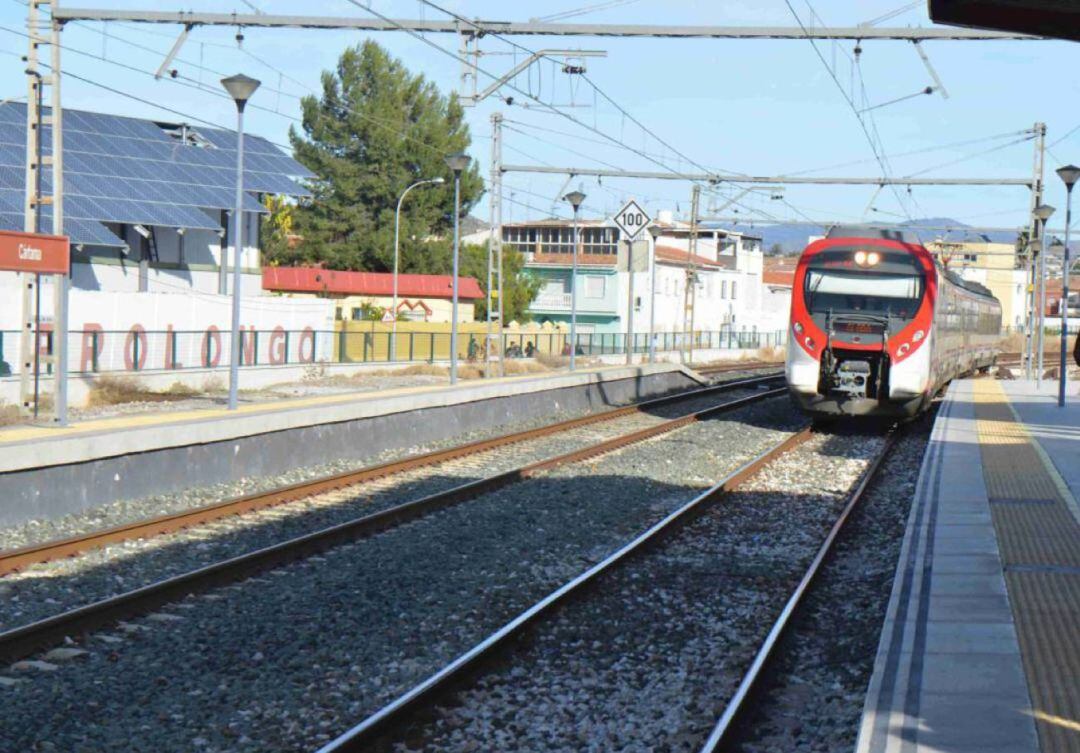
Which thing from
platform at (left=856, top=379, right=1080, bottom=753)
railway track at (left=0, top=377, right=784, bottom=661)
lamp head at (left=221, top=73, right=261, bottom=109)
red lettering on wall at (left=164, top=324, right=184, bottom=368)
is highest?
lamp head at (left=221, top=73, right=261, bottom=109)

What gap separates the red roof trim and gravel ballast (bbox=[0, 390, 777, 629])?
42570 millimetres

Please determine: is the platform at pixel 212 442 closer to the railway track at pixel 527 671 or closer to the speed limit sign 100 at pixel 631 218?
the railway track at pixel 527 671

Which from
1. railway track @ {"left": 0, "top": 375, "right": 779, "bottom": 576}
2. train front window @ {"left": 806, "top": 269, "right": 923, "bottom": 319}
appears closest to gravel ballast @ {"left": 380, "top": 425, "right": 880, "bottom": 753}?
railway track @ {"left": 0, "top": 375, "right": 779, "bottom": 576}

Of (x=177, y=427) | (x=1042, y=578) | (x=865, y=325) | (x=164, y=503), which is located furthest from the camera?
(x=865, y=325)

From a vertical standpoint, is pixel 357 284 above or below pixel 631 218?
below

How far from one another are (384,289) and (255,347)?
29.3 m

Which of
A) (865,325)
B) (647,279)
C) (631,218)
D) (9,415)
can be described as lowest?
(9,415)

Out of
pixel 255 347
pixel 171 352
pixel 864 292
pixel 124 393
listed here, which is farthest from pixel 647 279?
pixel 864 292

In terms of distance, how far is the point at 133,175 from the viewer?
125 ft

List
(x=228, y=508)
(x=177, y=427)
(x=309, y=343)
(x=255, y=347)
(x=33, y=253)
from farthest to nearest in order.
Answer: (x=309, y=343) → (x=255, y=347) → (x=177, y=427) → (x=33, y=253) → (x=228, y=508)

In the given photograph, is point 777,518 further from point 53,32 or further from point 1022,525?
point 53,32

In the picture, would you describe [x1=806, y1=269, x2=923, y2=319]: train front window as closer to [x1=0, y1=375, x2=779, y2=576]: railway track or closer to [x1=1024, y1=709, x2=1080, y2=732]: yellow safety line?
[x1=0, y1=375, x2=779, y2=576]: railway track

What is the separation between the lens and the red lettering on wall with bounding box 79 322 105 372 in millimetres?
26766

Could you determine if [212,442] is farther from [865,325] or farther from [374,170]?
[374,170]
